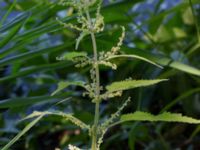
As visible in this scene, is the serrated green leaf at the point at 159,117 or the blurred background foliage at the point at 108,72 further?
the blurred background foliage at the point at 108,72

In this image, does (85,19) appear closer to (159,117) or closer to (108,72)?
(159,117)

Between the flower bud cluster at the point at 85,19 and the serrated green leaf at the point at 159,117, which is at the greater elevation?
the flower bud cluster at the point at 85,19

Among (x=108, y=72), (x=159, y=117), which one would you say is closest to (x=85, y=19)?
(x=159, y=117)

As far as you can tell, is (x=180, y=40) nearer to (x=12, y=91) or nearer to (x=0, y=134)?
(x=12, y=91)

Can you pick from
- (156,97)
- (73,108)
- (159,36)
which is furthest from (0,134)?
(159,36)

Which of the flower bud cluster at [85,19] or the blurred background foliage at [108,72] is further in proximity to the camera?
the blurred background foliage at [108,72]

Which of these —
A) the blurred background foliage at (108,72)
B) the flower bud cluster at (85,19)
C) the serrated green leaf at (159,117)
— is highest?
the blurred background foliage at (108,72)

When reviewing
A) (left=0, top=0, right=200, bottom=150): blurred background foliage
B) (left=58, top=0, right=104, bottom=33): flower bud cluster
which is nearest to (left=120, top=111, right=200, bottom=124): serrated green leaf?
(left=58, top=0, right=104, bottom=33): flower bud cluster

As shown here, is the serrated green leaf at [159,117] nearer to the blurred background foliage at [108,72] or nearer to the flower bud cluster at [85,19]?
the flower bud cluster at [85,19]

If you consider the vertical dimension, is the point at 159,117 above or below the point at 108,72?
below

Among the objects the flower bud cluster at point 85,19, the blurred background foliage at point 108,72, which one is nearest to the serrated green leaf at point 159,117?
the flower bud cluster at point 85,19
